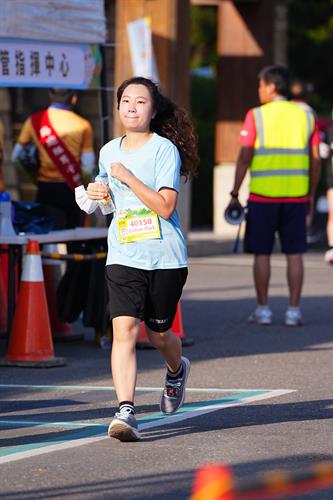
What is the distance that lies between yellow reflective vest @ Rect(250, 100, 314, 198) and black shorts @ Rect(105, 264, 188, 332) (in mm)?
4930

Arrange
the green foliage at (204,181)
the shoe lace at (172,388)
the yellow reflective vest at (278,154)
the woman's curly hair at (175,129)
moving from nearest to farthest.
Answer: the woman's curly hair at (175,129) < the shoe lace at (172,388) < the yellow reflective vest at (278,154) < the green foliage at (204,181)

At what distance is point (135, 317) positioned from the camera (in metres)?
6.84

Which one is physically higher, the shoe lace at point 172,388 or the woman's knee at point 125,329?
the woman's knee at point 125,329

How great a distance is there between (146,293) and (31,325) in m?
2.86

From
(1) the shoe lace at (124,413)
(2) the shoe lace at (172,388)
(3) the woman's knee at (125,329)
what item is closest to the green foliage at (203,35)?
(2) the shoe lace at (172,388)

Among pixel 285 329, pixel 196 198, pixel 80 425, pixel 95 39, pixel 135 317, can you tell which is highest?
pixel 95 39

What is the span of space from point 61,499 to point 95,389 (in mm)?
3228

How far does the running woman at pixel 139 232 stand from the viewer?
6.79 metres

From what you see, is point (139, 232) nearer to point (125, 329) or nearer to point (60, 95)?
point (125, 329)

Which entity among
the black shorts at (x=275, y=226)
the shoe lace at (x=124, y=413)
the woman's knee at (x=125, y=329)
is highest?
the woman's knee at (x=125, y=329)

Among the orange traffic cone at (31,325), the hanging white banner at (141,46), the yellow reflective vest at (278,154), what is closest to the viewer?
the orange traffic cone at (31,325)

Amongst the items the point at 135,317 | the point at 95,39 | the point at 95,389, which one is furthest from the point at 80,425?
the point at 95,39

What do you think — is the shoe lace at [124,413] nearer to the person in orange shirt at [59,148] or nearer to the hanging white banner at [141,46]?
the person in orange shirt at [59,148]

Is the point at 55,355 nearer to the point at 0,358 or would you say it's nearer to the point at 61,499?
the point at 0,358
